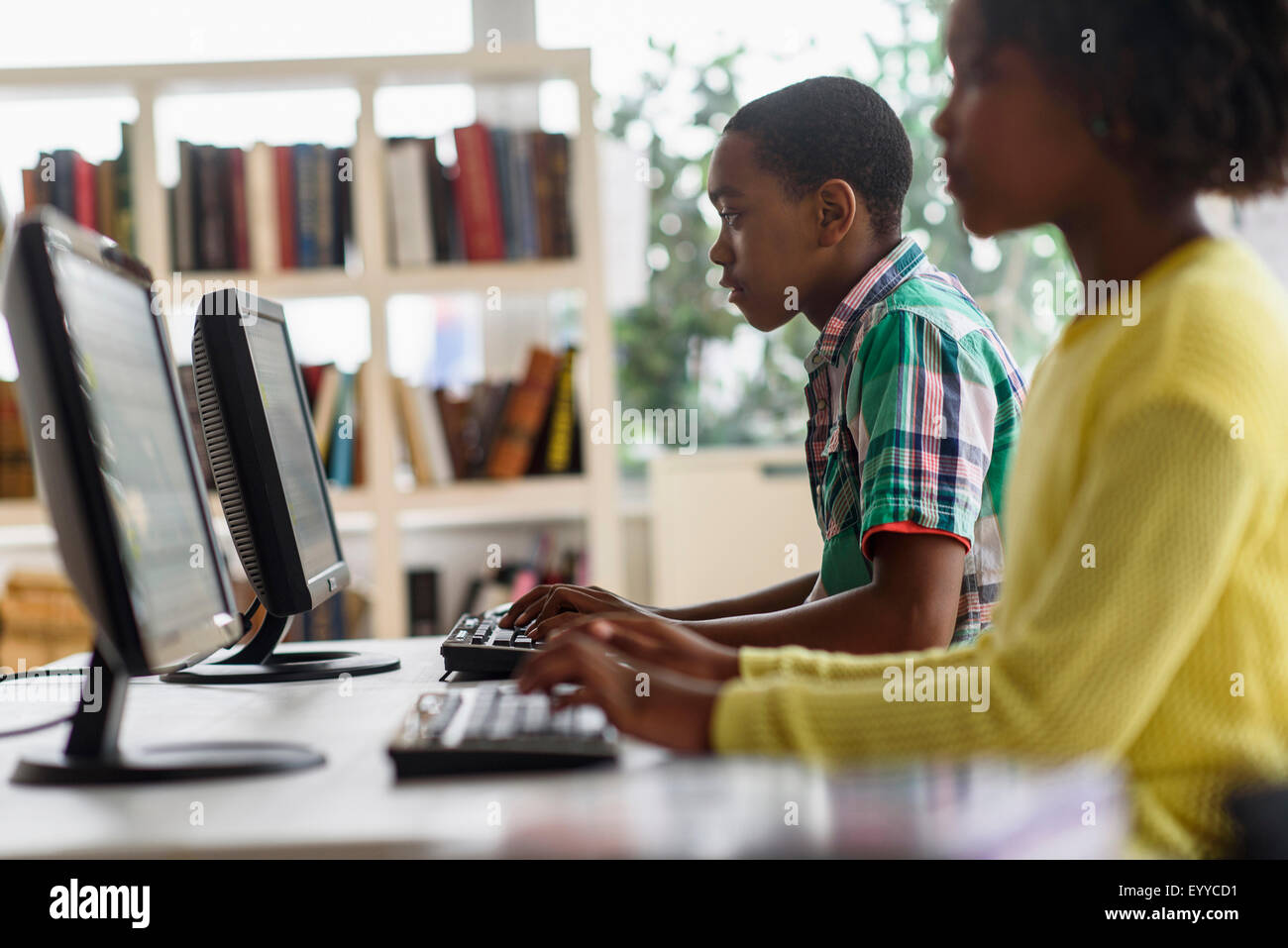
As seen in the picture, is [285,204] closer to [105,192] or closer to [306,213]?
[306,213]

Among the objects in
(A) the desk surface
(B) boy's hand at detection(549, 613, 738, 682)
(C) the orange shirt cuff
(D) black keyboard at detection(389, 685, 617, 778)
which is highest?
(C) the orange shirt cuff

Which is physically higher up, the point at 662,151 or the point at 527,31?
the point at 527,31

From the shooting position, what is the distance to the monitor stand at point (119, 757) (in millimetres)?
827

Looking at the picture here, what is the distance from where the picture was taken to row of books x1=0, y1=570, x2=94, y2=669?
2.71 metres

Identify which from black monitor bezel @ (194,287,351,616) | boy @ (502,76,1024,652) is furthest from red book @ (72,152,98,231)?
boy @ (502,76,1024,652)

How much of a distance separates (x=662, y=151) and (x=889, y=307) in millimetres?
2156

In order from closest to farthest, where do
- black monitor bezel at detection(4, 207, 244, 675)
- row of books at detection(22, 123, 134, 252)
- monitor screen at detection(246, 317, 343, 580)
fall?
black monitor bezel at detection(4, 207, 244, 675) < monitor screen at detection(246, 317, 343, 580) < row of books at detection(22, 123, 134, 252)

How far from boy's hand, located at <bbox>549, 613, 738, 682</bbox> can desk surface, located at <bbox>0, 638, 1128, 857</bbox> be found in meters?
0.07

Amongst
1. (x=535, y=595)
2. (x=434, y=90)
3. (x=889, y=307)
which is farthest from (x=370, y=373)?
(x=889, y=307)

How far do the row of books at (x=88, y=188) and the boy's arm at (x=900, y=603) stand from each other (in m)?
2.13

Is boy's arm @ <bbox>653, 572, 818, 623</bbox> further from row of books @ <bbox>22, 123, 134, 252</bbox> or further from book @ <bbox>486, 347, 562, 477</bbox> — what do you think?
row of books @ <bbox>22, 123, 134, 252</bbox>

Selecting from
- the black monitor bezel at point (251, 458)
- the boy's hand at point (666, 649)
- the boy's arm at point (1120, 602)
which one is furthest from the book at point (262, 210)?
the boy's arm at point (1120, 602)

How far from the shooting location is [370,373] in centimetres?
268
